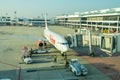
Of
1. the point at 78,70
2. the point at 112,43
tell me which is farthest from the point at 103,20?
the point at 78,70

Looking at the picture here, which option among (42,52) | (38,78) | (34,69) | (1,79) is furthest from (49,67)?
(42,52)

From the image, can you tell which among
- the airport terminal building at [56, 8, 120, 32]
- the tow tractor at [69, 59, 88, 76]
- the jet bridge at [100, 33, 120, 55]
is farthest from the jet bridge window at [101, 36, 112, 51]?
the airport terminal building at [56, 8, 120, 32]

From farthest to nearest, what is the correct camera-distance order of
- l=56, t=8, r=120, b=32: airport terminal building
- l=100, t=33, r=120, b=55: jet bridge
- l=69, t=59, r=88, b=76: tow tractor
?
→ l=56, t=8, r=120, b=32: airport terminal building → l=100, t=33, r=120, b=55: jet bridge → l=69, t=59, r=88, b=76: tow tractor

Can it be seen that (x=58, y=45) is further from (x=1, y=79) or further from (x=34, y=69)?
(x=1, y=79)

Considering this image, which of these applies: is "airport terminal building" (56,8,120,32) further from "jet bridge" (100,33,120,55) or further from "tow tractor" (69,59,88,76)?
"tow tractor" (69,59,88,76)

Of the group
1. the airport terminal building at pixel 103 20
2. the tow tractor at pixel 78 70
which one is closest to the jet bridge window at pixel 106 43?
the tow tractor at pixel 78 70

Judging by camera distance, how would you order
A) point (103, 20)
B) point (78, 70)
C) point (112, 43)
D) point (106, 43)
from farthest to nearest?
1. point (103, 20)
2. point (106, 43)
3. point (112, 43)
4. point (78, 70)

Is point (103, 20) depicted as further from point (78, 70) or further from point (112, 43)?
point (78, 70)

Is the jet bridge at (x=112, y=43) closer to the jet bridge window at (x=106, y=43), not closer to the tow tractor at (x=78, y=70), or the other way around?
the jet bridge window at (x=106, y=43)

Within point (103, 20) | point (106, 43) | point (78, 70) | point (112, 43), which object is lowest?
point (78, 70)

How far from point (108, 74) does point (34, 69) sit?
1062 centimetres

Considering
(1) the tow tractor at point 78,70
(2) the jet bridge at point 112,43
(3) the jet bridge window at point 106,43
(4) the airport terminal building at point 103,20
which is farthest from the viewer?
(4) the airport terminal building at point 103,20

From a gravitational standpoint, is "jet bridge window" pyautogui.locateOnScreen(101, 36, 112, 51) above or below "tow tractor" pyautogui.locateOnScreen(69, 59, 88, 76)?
above

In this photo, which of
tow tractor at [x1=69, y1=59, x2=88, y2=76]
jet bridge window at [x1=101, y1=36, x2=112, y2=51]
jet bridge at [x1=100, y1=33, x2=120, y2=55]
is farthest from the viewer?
jet bridge window at [x1=101, y1=36, x2=112, y2=51]
